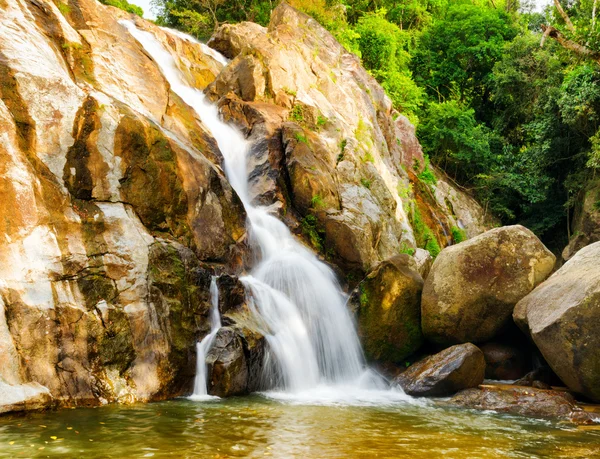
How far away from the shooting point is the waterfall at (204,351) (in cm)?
935

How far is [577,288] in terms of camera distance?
31.9ft

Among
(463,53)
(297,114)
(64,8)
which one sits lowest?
(297,114)

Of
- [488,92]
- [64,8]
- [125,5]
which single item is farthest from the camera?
[488,92]

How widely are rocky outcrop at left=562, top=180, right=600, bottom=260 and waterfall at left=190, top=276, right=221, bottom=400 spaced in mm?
18942

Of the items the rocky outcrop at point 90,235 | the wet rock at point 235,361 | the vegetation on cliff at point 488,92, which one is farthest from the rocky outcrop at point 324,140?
the wet rock at point 235,361

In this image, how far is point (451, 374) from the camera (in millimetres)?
10484

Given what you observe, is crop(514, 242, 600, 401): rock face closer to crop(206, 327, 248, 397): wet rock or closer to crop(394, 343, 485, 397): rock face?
crop(394, 343, 485, 397): rock face

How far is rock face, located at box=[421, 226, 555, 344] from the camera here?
1191cm

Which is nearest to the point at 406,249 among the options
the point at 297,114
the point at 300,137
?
the point at 300,137

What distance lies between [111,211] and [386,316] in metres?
6.56

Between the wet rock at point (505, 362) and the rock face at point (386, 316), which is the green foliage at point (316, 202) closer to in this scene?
the rock face at point (386, 316)

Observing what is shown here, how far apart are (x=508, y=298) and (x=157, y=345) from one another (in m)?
7.72

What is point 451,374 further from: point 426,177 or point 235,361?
point 426,177

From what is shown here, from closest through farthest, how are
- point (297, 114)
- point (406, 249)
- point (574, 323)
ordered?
point (574, 323), point (406, 249), point (297, 114)
